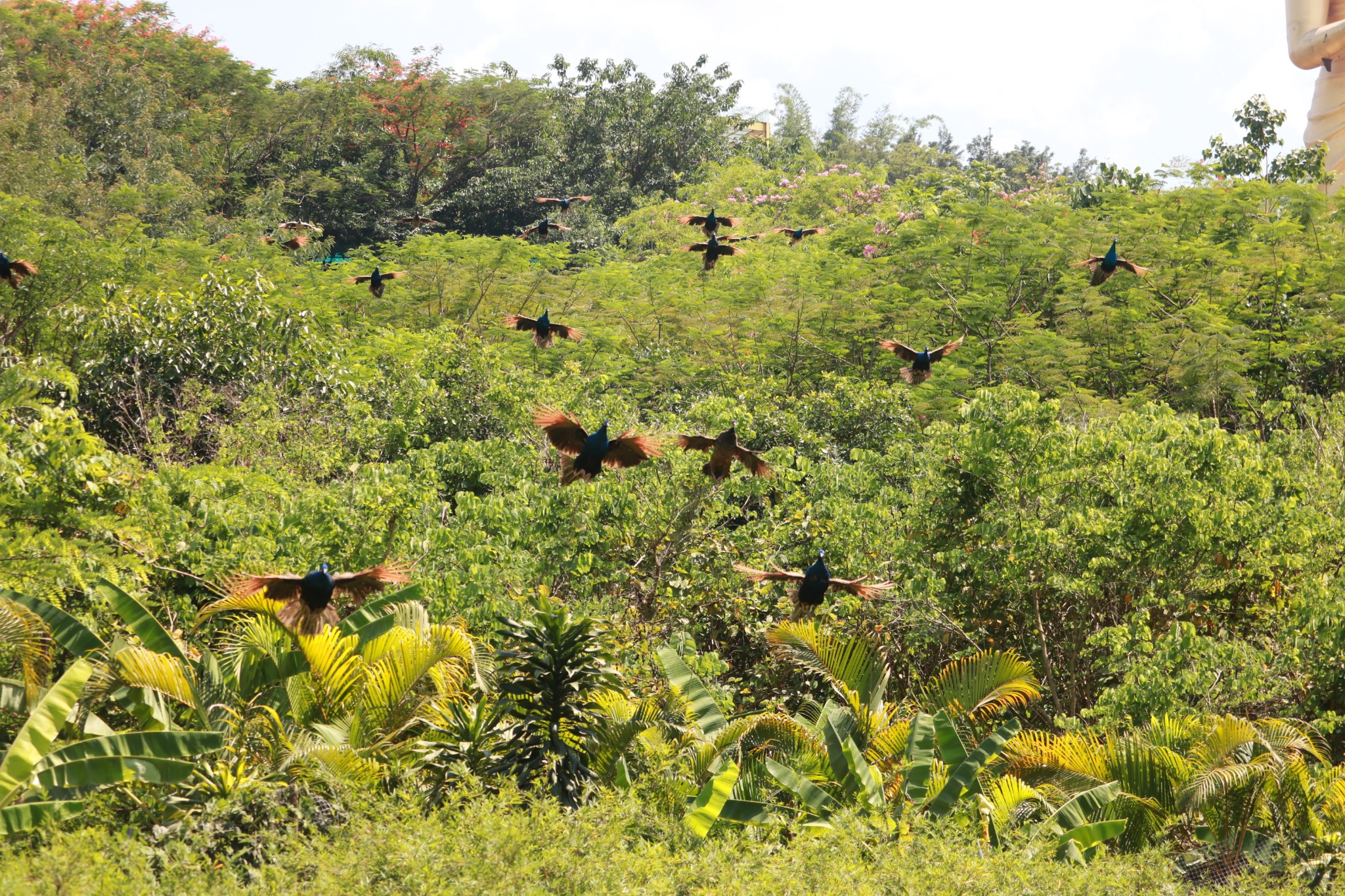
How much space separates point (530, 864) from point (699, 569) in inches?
203

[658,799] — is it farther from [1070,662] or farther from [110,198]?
[110,198]

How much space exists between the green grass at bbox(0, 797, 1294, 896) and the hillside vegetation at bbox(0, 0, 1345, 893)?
0.03m

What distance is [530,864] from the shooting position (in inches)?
214

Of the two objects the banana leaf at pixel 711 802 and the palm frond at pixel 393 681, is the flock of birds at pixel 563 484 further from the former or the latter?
the banana leaf at pixel 711 802

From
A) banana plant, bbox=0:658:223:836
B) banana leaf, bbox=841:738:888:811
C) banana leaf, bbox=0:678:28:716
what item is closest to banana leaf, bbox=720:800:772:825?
banana leaf, bbox=841:738:888:811

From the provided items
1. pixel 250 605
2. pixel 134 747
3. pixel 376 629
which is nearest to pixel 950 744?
pixel 376 629

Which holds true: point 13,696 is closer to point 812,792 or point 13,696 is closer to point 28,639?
point 28,639

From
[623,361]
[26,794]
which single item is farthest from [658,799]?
[623,361]

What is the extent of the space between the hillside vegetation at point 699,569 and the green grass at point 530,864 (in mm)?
32

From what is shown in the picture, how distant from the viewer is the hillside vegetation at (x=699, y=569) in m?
6.27

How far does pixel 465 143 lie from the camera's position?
3356cm

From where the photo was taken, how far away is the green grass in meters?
5.25

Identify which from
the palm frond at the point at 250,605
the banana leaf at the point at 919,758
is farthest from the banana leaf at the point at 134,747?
the banana leaf at the point at 919,758

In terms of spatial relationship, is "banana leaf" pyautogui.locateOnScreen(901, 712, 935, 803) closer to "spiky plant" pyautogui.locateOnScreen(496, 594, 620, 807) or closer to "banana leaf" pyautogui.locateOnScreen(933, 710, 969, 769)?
"banana leaf" pyautogui.locateOnScreen(933, 710, 969, 769)
